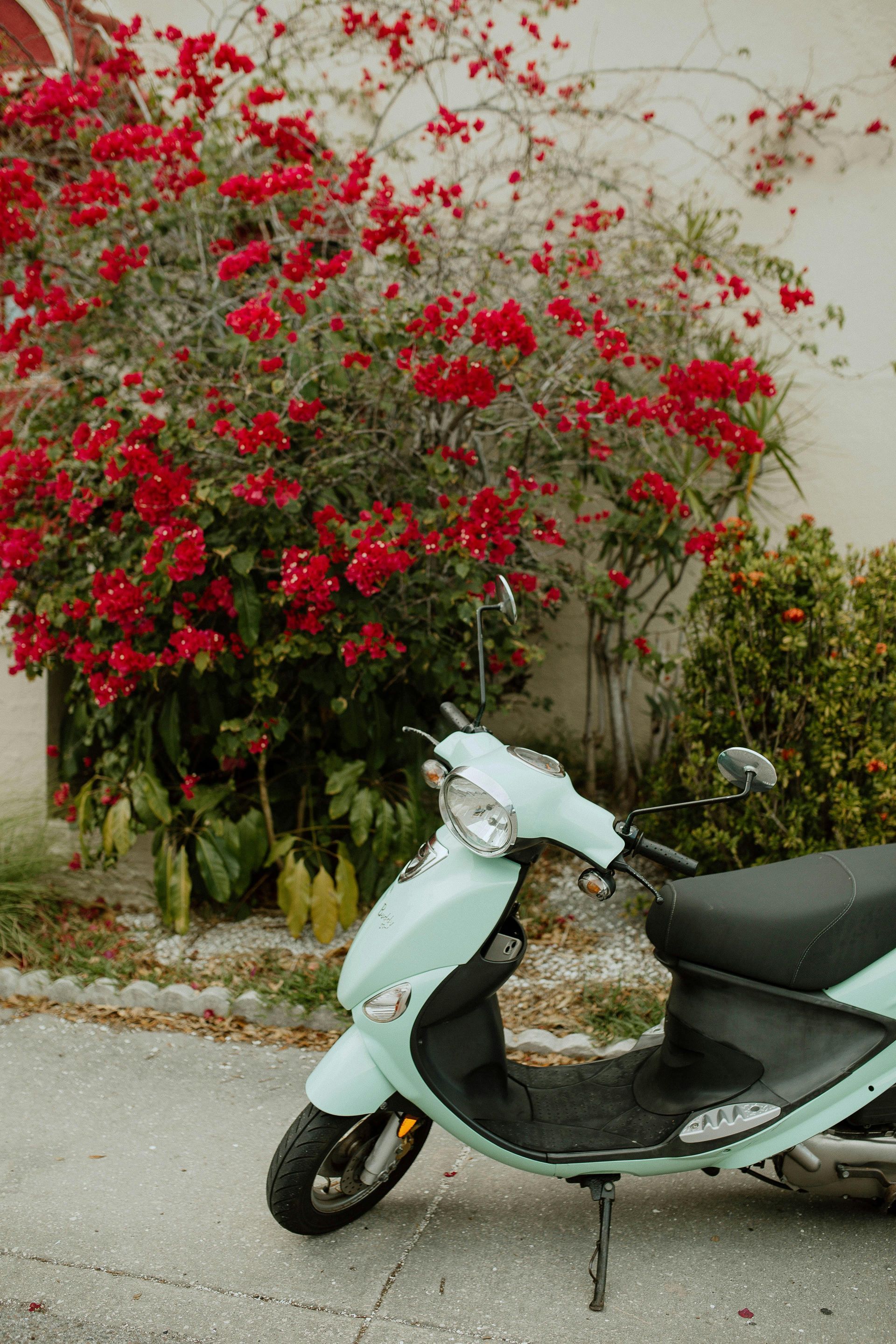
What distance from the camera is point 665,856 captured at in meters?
1.96

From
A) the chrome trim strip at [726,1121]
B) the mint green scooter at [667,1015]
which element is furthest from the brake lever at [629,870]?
the chrome trim strip at [726,1121]

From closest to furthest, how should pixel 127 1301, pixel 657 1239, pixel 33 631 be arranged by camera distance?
pixel 127 1301 → pixel 657 1239 → pixel 33 631

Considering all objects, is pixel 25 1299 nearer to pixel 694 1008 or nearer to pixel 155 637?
pixel 694 1008

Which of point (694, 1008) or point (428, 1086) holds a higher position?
point (694, 1008)

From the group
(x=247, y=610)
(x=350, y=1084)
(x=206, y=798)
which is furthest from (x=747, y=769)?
(x=206, y=798)

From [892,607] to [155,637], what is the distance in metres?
2.65

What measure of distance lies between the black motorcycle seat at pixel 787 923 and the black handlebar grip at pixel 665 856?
0.35 ft

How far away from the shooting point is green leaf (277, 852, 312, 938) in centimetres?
380

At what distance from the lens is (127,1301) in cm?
209

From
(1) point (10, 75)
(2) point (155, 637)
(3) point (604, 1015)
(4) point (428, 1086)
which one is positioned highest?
(1) point (10, 75)

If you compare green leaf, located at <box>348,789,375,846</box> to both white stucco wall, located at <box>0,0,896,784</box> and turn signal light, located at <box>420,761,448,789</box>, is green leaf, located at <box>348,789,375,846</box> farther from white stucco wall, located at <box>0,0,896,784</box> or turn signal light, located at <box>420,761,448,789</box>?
white stucco wall, located at <box>0,0,896,784</box>

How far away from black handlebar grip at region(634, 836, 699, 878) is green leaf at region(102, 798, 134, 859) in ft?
7.99

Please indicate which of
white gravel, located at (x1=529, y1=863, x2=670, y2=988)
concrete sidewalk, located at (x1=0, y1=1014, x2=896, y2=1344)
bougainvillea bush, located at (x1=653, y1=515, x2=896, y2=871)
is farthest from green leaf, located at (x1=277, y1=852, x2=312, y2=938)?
bougainvillea bush, located at (x1=653, y1=515, x2=896, y2=871)

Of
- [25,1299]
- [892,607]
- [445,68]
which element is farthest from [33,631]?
[445,68]
